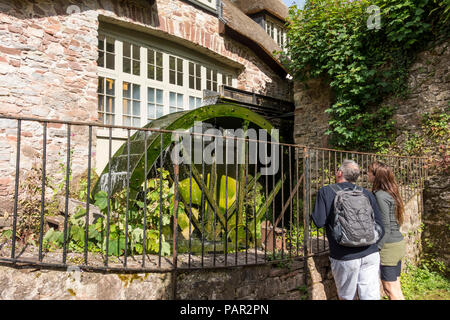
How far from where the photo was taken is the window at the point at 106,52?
17.8 feet

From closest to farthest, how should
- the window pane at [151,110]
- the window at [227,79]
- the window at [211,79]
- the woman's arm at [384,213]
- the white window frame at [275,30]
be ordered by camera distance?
the woman's arm at [384,213], the window pane at [151,110], the window at [211,79], the window at [227,79], the white window frame at [275,30]

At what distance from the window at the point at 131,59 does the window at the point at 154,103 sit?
41 centimetres

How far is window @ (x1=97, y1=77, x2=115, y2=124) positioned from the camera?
17.6 feet

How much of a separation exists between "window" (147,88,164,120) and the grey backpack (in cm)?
405

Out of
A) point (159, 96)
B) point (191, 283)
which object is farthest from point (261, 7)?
point (191, 283)

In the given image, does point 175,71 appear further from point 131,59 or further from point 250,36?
point 250,36

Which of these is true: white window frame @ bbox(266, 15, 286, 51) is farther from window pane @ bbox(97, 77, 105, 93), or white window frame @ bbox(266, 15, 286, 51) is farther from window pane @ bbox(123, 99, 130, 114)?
window pane @ bbox(97, 77, 105, 93)

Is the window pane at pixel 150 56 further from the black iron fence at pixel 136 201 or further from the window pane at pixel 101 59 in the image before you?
the black iron fence at pixel 136 201

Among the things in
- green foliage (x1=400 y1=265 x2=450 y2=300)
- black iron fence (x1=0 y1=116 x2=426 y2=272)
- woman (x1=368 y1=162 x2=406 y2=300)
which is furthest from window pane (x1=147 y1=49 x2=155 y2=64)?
green foliage (x1=400 y1=265 x2=450 y2=300)

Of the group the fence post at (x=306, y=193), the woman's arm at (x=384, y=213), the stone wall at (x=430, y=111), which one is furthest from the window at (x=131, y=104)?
the stone wall at (x=430, y=111)

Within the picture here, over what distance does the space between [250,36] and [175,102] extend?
7.99 ft

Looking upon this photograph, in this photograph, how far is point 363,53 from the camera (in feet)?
20.0

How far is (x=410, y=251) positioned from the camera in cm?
512

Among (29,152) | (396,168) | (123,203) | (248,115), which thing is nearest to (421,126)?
(396,168)
